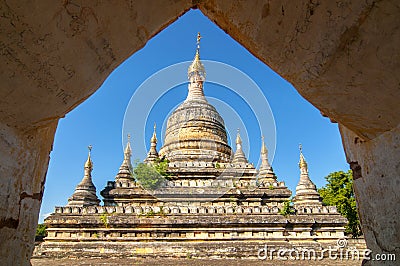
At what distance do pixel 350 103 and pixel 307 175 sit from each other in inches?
810

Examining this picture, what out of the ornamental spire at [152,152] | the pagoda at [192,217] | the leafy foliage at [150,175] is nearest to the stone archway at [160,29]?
the pagoda at [192,217]

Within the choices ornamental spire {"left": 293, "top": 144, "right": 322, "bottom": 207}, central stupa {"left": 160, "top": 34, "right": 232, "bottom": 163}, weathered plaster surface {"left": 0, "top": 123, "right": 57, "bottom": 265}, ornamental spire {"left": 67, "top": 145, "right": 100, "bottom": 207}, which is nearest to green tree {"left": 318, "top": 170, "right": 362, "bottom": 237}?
ornamental spire {"left": 293, "top": 144, "right": 322, "bottom": 207}

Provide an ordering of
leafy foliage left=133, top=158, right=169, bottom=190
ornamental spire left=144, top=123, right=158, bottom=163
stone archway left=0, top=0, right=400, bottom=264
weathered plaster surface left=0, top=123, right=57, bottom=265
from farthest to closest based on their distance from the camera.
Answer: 1. ornamental spire left=144, top=123, right=158, bottom=163
2. leafy foliage left=133, top=158, right=169, bottom=190
3. weathered plaster surface left=0, top=123, right=57, bottom=265
4. stone archway left=0, top=0, right=400, bottom=264

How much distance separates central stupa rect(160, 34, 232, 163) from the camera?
2256cm

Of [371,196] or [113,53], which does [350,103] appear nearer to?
[371,196]

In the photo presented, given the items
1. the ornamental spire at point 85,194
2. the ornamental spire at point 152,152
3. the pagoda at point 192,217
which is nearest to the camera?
the pagoda at point 192,217

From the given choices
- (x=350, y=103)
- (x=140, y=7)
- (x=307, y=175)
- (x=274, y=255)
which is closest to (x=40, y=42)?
(x=140, y=7)

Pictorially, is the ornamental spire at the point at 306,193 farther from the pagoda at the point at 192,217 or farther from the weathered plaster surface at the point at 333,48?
the weathered plaster surface at the point at 333,48

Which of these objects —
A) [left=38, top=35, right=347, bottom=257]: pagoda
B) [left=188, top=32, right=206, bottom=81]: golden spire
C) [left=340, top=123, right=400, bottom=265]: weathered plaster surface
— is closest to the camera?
[left=340, top=123, right=400, bottom=265]: weathered plaster surface

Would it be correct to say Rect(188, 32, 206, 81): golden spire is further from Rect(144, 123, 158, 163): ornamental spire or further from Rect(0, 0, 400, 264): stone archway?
Rect(0, 0, 400, 264): stone archway

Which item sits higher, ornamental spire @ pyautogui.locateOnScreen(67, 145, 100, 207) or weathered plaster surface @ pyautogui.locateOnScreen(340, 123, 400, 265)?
ornamental spire @ pyautogui.locateOnScreen(67, 145, 100, 207)

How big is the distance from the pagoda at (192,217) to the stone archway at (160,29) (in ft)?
33.6

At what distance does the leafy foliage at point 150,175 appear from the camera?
58.9 ft

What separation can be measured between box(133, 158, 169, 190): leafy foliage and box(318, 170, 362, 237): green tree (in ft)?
56.7
